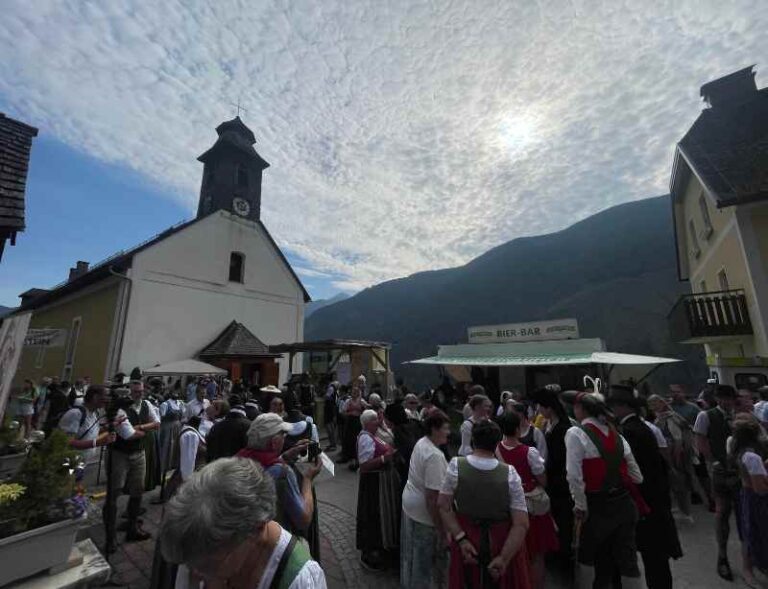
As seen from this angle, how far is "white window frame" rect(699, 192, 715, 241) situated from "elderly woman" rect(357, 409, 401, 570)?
15.8 meters

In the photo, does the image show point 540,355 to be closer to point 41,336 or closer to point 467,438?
point 467,438

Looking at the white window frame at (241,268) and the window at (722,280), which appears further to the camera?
the white window frame at (241,268)

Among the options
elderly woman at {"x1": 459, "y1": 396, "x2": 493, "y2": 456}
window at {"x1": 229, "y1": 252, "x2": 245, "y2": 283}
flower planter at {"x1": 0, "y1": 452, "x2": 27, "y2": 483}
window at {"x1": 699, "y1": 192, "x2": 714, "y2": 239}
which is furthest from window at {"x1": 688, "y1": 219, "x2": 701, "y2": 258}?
window at {"x1": 229, "y1": 252, "x2": 245, "y2": 283}

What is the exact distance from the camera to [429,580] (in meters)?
3.29

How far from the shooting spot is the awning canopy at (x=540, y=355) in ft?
34.5

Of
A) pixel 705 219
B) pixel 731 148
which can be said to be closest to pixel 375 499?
pixel 731 148

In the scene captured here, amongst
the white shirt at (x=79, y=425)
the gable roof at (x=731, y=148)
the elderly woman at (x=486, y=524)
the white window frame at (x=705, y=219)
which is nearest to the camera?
the elderly woman at (x=486, y=524)

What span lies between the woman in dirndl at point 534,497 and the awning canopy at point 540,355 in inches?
324

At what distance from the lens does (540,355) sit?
1257cm

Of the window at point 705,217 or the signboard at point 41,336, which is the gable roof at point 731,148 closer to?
the window at point 705,217

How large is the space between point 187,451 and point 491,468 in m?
3.74

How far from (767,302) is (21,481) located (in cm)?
1520

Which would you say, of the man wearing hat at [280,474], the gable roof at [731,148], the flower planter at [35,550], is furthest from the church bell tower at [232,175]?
the gable roof at [731,148]

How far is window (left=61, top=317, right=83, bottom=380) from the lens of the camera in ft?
64.2
